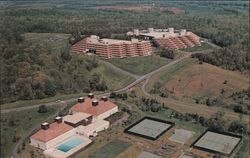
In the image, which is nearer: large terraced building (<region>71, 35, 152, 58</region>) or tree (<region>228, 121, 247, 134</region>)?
tree (<region>228, 121, 247, 134</region>)

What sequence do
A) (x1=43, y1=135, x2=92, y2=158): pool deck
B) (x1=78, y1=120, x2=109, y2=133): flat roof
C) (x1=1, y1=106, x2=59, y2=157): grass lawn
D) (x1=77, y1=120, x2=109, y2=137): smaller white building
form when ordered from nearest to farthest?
(x1=1, y1=106, x2=59, y2=157): grass lawn, (x1=43, y1=135, x2=92, y2=158): pool deck, (x1=77, y1=120, x2=109, y2=137): smaller white building, (x1=78, y1=120, x2=109, y2=133): flat roof

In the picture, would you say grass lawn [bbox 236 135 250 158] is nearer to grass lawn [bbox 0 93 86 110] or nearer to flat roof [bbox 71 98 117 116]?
flat roof [bbox 71 98 117 116]

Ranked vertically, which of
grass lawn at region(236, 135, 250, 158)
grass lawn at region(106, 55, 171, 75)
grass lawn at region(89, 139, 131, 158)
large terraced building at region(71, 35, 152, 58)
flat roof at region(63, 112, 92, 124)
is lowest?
grass lawn at region(236, 135, 250, 158)

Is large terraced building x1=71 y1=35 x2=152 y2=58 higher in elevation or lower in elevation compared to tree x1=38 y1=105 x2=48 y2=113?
higher

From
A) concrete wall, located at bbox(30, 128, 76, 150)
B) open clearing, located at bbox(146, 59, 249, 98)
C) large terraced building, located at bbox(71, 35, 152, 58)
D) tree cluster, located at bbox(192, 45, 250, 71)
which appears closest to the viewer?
concrete wall, located at bbox(30, 128, 76, 150)

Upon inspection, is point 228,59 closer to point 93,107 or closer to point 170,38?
point 170,38

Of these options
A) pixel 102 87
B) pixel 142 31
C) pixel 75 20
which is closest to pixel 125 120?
pixel 102 87

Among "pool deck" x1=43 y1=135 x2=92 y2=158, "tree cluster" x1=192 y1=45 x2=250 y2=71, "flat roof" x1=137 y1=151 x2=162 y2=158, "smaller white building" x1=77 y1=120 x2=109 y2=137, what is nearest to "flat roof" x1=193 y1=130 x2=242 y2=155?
"flat roof" x1=137 y1=151 x2=162 y2=158
